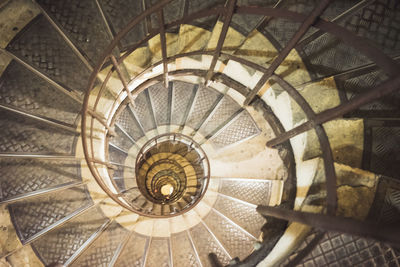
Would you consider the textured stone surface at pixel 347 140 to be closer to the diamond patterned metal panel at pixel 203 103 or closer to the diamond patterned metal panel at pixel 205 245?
the diamond patterned metal panel at pixel 203 103

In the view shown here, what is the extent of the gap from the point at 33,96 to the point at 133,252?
3.21m

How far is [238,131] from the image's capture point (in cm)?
448

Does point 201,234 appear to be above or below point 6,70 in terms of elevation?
below

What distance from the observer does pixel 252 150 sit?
4371mm

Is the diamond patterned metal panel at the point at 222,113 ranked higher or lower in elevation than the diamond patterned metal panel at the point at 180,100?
lower

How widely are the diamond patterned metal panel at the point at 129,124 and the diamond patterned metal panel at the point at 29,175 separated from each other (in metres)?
1.42

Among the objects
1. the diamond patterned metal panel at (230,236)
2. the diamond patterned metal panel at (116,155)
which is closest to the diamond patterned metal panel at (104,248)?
the diamond patterned metal panel at (116,155)

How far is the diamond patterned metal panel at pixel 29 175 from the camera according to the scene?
3141mm

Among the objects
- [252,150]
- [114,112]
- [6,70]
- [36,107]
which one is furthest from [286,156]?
[6,70]

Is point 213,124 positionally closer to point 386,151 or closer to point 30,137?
point 386,151

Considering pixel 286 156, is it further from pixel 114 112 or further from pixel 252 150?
pixel 114 112

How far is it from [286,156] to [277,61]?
1.80 metres

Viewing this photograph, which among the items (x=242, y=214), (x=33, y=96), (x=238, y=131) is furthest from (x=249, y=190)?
(x=33, y=96)

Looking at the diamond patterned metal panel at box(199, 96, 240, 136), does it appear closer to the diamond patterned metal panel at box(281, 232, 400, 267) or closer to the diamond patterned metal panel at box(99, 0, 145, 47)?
the diamond patterned metal panel at box(99, 0, 145, 47)
